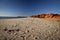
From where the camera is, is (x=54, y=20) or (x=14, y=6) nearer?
(x=14, y=6)

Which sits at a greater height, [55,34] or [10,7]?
[10,7]

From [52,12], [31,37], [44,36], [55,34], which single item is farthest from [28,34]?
[52,12]

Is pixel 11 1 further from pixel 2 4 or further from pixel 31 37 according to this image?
pixel 31 37

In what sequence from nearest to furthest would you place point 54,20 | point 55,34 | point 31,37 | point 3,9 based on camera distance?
point 31,37, point 55,34, point 3,9, point 54,20

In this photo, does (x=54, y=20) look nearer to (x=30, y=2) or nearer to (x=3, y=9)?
(x=30, y=2)

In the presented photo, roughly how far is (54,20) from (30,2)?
874mm

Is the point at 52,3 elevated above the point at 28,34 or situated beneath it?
elevated above

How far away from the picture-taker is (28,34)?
1.86 m

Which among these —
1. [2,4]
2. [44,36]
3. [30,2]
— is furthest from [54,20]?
[2,4]

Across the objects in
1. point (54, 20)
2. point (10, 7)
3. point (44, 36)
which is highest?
point (10, 7)

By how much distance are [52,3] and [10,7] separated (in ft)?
3.23

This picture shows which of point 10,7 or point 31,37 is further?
point 10,7

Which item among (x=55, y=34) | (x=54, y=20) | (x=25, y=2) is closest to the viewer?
(x=55, y=34)

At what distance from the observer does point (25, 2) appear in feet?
7.88
